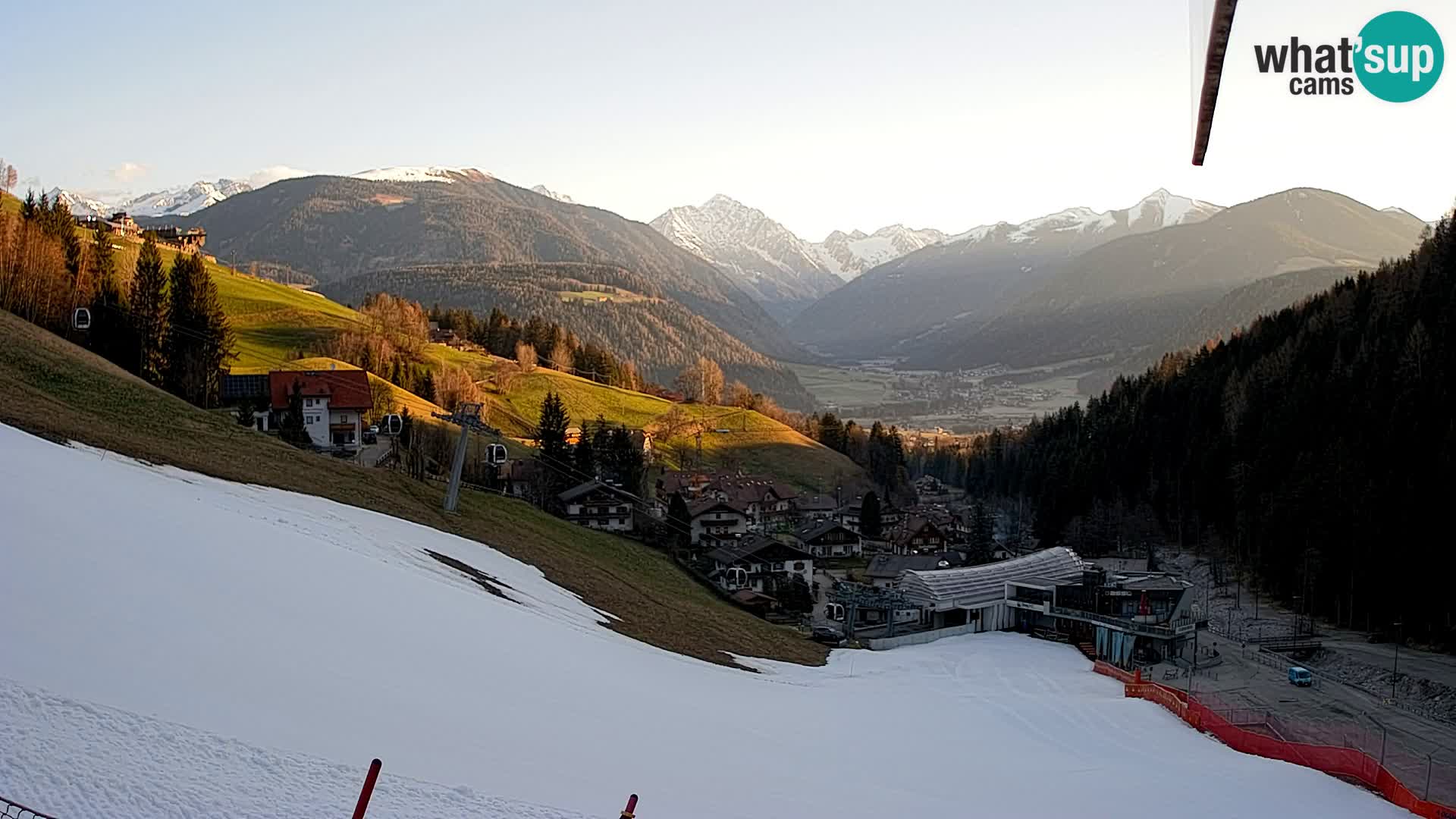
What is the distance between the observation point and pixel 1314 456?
57.9m

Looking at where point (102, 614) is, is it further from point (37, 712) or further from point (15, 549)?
point (37, 712)

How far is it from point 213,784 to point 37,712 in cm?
188

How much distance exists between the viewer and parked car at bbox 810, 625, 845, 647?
42.5 metres

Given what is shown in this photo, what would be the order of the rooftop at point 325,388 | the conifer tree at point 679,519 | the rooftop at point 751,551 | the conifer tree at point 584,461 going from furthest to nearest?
the conifer tree at point 584,461, the conifer tree at point 679,519, the rooftop at point 325,388, the rooftop at point 751,551

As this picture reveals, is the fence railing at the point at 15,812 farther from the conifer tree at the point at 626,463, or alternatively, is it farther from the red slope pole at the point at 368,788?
the conifer tree at the point at 626,463

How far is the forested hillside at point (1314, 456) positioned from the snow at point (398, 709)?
30.7 metres

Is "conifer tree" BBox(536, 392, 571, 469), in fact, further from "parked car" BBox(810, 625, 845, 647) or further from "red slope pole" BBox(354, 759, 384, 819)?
"red slope pole" BBox(354, 759, 384, 819)

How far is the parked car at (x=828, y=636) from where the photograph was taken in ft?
139

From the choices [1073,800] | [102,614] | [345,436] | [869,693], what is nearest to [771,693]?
[869,693]

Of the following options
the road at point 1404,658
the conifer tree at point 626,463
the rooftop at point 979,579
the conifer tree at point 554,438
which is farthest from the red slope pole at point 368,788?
the conifer tree at point 626,463

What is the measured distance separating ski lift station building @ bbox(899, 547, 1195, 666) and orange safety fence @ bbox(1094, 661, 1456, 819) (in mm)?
16653

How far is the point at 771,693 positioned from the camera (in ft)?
71.8

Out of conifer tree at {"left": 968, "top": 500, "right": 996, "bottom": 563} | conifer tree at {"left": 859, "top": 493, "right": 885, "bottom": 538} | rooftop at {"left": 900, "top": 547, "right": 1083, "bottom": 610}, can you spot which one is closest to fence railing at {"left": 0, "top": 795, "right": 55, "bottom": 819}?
rooftop at {"left": 900, "top": 547, "right": 1083, "bottom": 610}

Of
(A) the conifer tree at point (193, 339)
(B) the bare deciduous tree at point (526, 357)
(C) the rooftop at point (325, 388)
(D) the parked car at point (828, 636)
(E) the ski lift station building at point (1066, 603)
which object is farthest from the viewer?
(B) the bare deciduous tree at point (526, 357)
